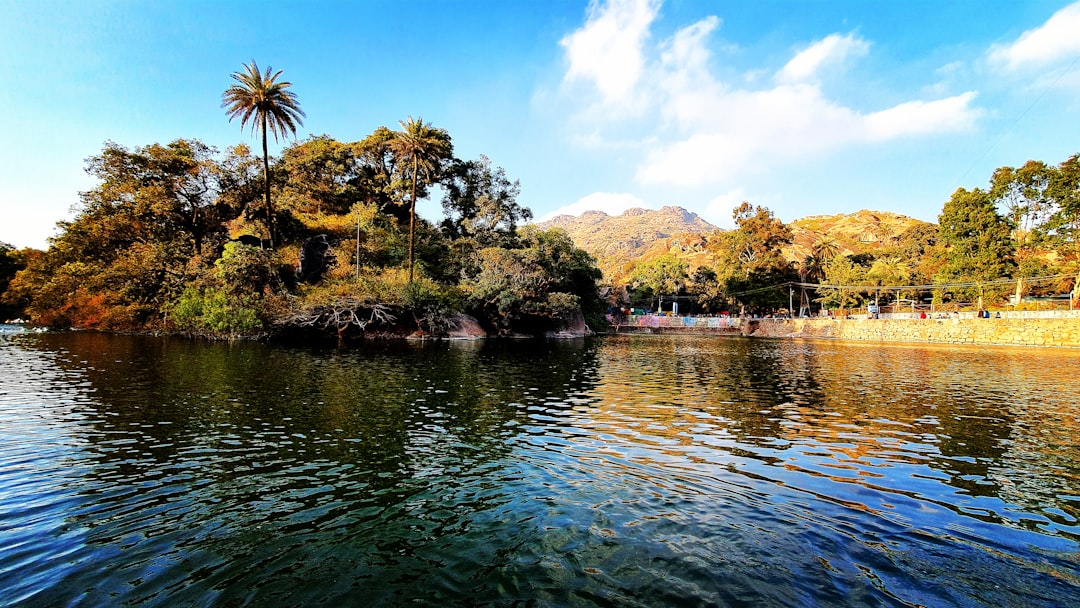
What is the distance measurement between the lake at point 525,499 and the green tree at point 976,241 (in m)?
55.6

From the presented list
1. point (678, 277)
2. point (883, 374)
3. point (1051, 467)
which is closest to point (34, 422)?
point (1051, 467)

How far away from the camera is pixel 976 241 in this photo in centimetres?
6212

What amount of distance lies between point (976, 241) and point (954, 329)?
1626 centimetres

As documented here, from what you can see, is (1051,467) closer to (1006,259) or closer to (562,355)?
(562,355)

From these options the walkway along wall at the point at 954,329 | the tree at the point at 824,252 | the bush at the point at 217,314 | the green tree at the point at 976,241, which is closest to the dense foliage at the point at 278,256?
the bush at the point at 217,314

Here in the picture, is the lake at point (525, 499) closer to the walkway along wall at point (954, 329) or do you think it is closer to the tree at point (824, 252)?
the walkway along wall at point (954, 329)

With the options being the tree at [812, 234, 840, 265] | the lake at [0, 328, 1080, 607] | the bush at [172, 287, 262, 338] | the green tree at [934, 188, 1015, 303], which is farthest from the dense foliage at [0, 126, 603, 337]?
the tree at [812, 234, 840, 265]

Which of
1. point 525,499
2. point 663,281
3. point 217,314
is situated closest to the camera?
point 525,499

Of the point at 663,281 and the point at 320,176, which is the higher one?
the point at 320,176

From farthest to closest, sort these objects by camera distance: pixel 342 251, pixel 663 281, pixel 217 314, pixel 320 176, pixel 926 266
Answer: pixel 663 281 < pixel 926 266 < pixel 320 176 < pixel 342 251 < pixel 217 314

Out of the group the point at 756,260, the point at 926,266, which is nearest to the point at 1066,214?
the point at 926,266

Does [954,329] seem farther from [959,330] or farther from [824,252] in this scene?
[824,252]

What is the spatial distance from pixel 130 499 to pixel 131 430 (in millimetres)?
5417

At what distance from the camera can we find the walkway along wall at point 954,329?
151 feet
